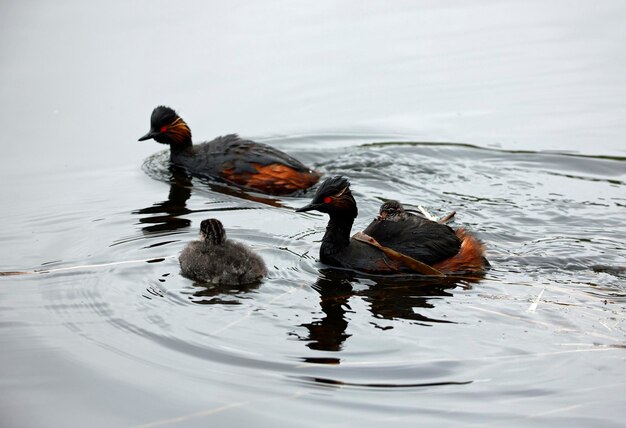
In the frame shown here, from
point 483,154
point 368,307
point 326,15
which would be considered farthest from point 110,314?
point 326,15

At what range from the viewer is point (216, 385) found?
6207 millimetres

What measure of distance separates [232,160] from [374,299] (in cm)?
423

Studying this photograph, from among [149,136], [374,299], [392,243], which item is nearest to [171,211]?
[149,136]

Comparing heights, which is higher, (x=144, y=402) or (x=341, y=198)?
(x=341, y=198)

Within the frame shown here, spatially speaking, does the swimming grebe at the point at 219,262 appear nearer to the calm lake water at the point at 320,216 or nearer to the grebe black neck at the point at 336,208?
the calm lake water at the point at 320,216

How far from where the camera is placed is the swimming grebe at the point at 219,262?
7938mm

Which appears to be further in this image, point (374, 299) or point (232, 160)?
point (232, 160)

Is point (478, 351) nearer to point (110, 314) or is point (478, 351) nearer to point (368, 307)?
point (368, 307)

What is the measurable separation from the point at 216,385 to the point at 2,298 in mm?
2551

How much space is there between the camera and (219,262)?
313 inches

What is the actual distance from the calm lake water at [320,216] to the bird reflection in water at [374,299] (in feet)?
0.09

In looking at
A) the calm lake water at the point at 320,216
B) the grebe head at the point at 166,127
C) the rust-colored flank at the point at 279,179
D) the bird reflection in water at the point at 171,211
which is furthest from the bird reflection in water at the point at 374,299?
the grebe head at the point at 166,127

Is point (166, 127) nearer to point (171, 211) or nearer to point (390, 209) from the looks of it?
point (171, 211)

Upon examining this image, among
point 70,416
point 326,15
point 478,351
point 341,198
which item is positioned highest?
point 326,15
